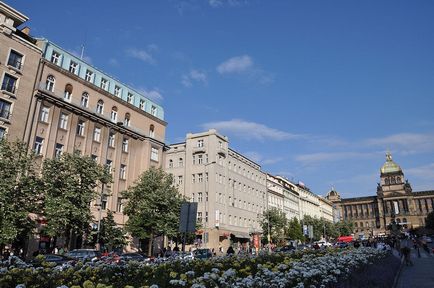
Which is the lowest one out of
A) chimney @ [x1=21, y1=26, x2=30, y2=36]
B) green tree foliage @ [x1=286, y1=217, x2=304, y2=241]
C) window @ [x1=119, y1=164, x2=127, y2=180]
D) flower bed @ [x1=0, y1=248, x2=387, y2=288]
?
flower bed @ [x1=0, y1=248, x2=387, y2=288]

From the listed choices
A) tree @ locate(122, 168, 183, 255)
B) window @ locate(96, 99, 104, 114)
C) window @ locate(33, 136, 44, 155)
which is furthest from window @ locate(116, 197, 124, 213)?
window @ locate(33, 136, 44, 155)

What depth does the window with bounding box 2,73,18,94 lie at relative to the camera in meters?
35.5

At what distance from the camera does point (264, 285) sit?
7.33m

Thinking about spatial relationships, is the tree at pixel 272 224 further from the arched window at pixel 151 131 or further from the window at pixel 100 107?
the window at pixel 100 107

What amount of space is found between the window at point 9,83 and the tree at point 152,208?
16.7 m

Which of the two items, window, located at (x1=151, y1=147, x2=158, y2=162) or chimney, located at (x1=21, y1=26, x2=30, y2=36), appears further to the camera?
window, located at (x1=151, y1=147, x2=158, y2=162)

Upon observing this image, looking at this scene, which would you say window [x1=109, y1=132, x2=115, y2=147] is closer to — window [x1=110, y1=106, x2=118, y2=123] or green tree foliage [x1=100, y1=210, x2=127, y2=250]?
window [x1=110, y1=106, x2=118, y2=123]

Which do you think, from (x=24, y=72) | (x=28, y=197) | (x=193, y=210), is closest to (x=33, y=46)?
(x=24, y=72)

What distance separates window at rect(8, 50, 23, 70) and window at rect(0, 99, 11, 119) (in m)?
4.14

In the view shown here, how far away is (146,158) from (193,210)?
38.0m

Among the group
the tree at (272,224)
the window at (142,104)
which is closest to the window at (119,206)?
the window at (142,104)

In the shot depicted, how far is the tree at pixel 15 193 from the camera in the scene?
26844 millimetres

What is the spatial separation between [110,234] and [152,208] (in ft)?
17.5

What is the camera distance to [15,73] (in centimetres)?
3644
